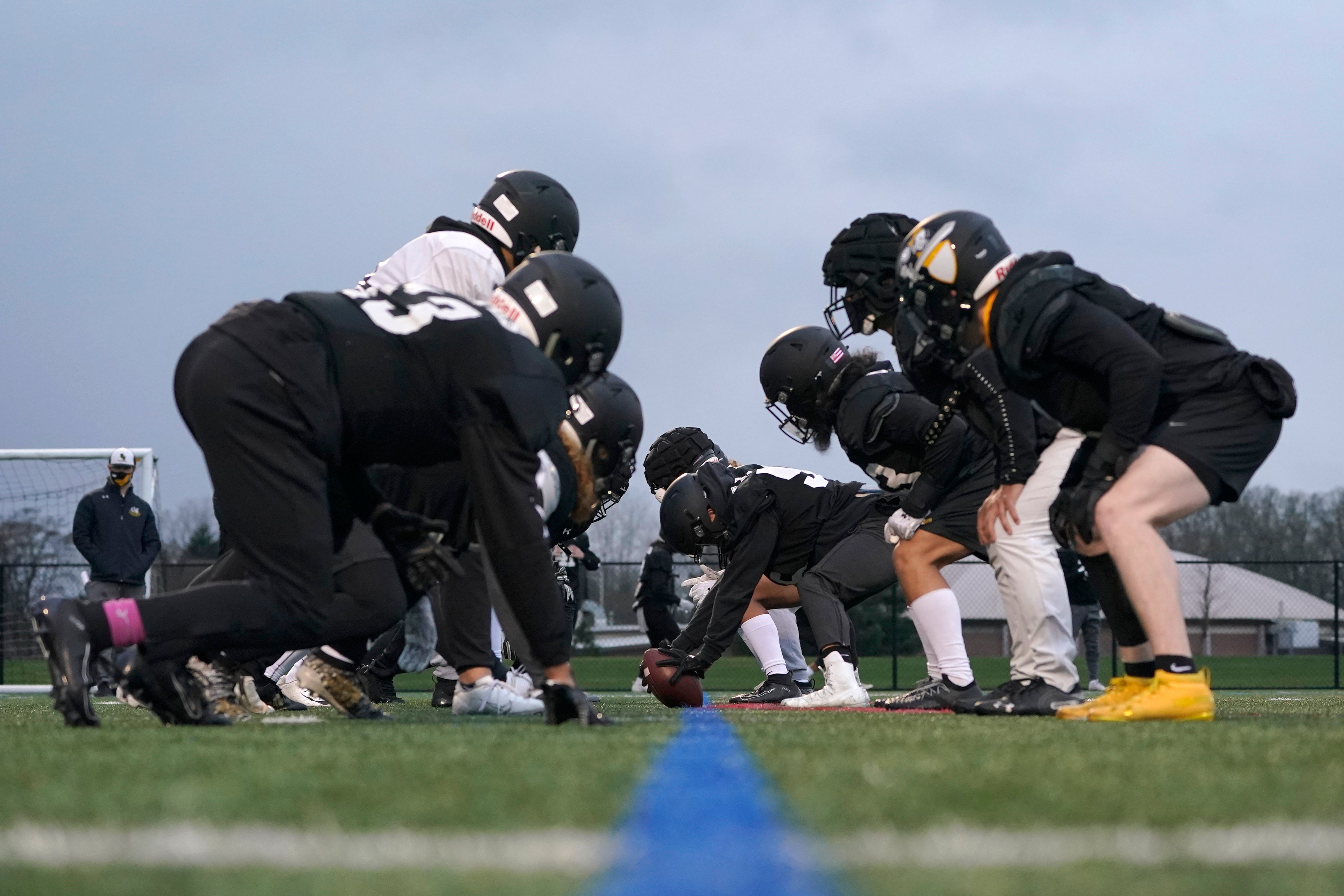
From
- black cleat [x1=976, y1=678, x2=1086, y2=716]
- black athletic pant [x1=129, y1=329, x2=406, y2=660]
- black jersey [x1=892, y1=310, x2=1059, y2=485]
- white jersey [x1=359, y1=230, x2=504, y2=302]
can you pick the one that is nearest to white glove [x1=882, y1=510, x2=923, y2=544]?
black jersey [x1=892, y1=310, x2=1059, y2=485]

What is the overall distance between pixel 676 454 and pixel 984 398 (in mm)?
3960

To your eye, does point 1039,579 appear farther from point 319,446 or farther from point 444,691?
point 444,691

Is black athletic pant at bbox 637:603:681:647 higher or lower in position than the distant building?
higher

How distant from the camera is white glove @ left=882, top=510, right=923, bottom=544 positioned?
6609mm

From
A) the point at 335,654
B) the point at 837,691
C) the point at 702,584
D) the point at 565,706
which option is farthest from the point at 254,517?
the point at 702,584

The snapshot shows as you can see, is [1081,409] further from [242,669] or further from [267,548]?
[242,669]

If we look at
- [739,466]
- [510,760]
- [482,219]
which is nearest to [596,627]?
[739,466]

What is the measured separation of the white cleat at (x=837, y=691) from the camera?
7262mm

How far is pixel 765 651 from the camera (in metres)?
8.52

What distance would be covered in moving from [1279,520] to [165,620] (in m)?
42.3

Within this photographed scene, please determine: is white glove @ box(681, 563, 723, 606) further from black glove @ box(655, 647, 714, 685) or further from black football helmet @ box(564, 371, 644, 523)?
black football helmet @ box(564, 371, 644, 523)

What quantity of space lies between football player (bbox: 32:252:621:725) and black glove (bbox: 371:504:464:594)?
0.21 metres

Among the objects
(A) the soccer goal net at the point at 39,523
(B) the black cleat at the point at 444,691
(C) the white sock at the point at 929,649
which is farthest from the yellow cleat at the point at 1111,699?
(A) the soccer goal net at the point at 39,523

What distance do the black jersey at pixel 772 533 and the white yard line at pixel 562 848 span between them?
5.50 metres
